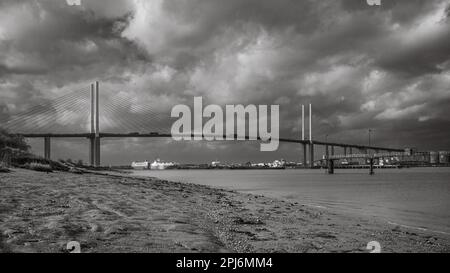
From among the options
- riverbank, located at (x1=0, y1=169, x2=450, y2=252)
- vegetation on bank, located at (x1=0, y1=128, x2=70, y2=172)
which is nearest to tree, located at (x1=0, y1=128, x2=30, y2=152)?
vegetation on bank, located at (x1=0, y1=128, x2=70, y2=172)

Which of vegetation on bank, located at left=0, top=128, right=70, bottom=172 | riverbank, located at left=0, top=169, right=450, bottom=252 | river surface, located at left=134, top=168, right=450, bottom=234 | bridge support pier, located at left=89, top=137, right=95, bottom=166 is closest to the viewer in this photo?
riverbank, located at left=0, top=169, right=450, bottom=252

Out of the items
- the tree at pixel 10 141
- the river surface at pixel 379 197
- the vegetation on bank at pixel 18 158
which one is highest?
the tree at pixel 10 141

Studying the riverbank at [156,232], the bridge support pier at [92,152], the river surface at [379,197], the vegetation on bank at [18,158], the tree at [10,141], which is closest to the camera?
the riverbank at [156,232]

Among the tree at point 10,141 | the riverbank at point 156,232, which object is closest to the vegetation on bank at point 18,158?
the tree at point 10,141

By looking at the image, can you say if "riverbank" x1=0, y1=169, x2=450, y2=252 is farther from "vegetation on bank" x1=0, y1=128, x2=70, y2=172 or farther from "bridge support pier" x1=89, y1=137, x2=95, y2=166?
"bridge support pier" x1=89, y1=137, x2=95, y2=166

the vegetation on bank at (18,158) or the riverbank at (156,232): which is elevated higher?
the vegetation on bank at (18,158)

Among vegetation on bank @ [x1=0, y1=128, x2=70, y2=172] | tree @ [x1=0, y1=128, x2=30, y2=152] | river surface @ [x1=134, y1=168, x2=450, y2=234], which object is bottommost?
river surface @ [x1=134, y1=168, x2=450, y2=234]

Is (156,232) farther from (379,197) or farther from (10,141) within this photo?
(10,141)

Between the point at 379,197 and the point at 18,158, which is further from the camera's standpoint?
the point at 18,158

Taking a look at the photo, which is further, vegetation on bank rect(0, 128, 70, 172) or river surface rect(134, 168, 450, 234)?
vegetation on bank rect(0, 128, 70, 172)

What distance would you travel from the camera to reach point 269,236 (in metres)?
8.62

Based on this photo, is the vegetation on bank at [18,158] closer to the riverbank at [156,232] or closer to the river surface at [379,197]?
the riverbank at [156,232]

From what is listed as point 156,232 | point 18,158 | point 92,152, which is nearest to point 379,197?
point 156,232
